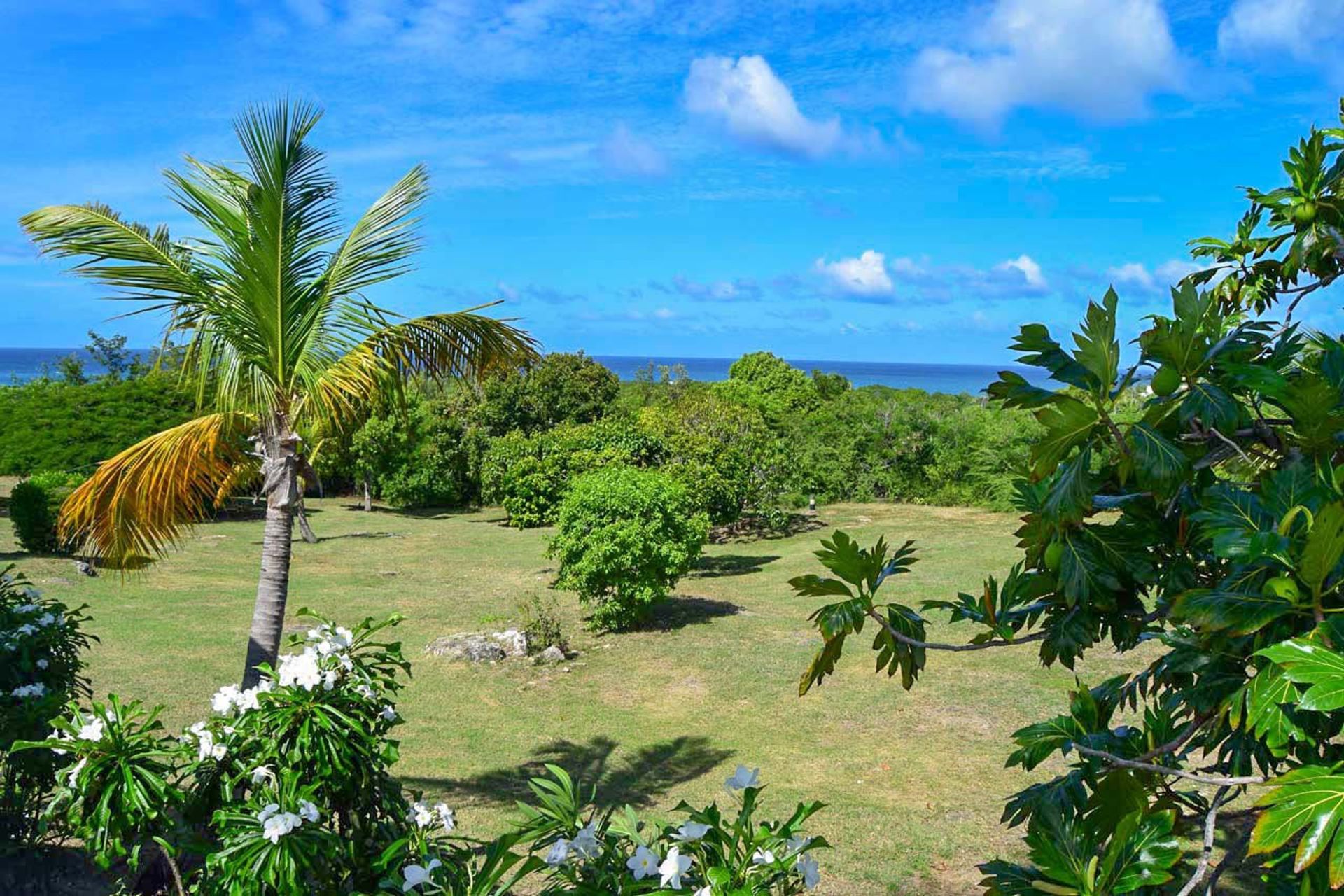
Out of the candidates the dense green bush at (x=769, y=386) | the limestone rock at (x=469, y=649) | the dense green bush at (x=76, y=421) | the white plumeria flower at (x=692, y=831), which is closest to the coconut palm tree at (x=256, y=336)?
the white plumeria flower at (x=692, y=831)

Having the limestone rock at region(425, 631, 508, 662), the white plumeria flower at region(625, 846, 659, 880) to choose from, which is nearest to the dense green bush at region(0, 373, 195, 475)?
the limestone rock at region(425, 631, 508, 662)

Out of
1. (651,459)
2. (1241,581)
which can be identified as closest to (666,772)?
(1241,581)

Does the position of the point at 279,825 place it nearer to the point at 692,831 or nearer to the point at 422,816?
the point at 422,816

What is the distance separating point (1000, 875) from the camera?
204 cm

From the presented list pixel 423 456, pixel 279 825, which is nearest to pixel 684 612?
pixel 279 825

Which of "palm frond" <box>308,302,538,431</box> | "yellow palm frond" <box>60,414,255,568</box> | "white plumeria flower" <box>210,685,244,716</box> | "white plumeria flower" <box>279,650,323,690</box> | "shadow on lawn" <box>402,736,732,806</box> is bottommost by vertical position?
"shadow on lawn" <box>402,736,732,806</box>

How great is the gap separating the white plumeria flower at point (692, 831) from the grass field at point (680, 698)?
13.6ft

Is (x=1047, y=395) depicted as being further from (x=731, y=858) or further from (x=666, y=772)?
(x=666, y=772)

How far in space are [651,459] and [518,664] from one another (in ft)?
31.4

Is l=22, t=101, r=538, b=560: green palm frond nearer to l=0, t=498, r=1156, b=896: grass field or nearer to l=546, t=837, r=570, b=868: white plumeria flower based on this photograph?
l=0, t=498, r=1156, b=896: grass field

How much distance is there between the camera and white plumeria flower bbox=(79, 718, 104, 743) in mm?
3357

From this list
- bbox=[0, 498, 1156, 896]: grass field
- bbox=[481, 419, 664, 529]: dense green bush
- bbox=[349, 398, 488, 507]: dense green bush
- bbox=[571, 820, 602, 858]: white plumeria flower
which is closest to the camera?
bbox=[571, 820, 602, 858]: white plumeria flower

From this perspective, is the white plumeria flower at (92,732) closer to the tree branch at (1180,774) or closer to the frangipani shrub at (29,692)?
the frangipani shrub at (29,692)

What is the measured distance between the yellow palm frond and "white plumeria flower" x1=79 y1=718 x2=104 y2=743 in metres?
2.42
